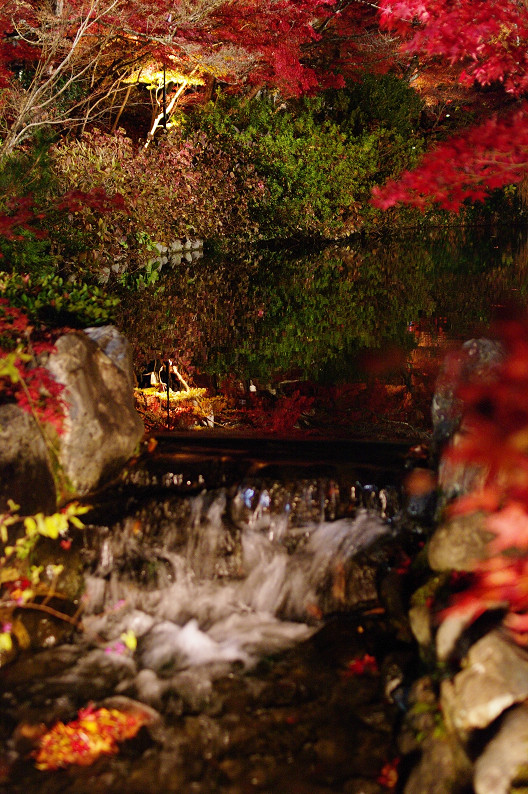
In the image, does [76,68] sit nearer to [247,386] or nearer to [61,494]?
[247,386]

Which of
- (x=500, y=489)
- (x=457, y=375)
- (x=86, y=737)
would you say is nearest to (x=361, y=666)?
(x=500, y=489)

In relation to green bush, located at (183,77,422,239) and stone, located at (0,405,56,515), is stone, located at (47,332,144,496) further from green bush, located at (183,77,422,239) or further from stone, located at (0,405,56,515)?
green bush, located at (183,77,422,239)

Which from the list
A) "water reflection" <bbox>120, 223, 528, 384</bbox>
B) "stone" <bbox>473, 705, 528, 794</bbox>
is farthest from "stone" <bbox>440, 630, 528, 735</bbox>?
"water reflection" <bbox>120, 223, 528, 384</bbox>

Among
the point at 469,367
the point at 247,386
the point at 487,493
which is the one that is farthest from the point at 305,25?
the point at 487,493

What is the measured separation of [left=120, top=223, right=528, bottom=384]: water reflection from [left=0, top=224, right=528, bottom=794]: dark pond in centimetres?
175

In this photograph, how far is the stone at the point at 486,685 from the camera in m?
2.79

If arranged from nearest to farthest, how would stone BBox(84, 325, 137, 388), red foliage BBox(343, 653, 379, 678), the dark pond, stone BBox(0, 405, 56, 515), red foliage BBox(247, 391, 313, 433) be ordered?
the dark pond
red foliage BBox(343, 653, 379, 678)
stone BBox(0, 405, 56, 515)
stone BBox(84, 325, 137, 388)
red foliage BBox(247, 391, 313, 433)

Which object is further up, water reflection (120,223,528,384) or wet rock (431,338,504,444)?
wet rock (431,338,504,444)

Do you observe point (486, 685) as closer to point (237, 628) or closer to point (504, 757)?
point (504, 757)

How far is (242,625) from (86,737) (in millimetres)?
1205

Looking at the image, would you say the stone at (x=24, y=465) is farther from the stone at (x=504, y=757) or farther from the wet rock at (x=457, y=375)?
the stone at (x=504, y=757)

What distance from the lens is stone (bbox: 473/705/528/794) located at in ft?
8.35

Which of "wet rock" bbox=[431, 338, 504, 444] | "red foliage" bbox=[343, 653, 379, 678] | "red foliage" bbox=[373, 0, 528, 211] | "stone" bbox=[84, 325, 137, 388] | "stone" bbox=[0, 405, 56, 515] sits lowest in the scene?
"red foliage" bbox=[343, 653, 379, 678]

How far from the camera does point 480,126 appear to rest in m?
5.56
